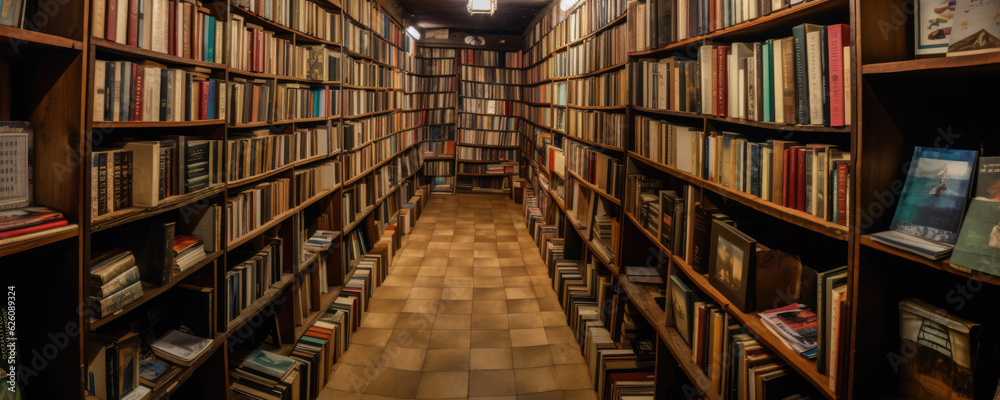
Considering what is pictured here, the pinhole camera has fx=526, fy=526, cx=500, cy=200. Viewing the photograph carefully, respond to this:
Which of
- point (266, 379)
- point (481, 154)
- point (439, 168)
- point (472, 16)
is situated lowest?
point (266, 379)

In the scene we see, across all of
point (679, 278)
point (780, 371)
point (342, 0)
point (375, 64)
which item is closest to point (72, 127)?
point (780, 371)

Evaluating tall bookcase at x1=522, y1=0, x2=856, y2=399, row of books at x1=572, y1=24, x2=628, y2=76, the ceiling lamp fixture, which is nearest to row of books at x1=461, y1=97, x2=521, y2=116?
tall bookcase at x1=522, y1=0, x2=856, y2=399

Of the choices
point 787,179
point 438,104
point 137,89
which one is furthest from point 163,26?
point 438,104

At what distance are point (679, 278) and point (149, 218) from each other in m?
2.17

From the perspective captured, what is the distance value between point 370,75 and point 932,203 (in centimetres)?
477

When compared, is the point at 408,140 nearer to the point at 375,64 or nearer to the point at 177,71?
the point at 375,64

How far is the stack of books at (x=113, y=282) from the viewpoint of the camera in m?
1.63

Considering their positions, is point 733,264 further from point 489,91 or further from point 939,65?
point 489,91

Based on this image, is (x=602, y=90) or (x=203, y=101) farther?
(x=602, y=90)

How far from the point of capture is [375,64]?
541cm

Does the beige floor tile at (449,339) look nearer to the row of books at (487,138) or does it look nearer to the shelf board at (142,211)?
the shelf board at (142,211)

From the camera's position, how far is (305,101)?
11.4ft

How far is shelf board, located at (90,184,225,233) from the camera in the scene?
1604mm

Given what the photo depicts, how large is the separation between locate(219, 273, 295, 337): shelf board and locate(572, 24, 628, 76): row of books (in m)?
2.44
